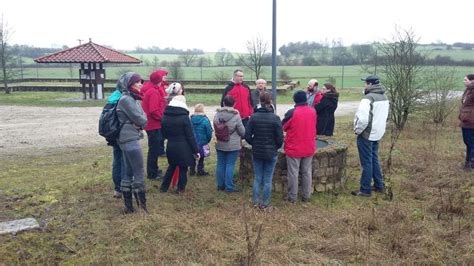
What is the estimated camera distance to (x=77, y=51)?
77.4 ft

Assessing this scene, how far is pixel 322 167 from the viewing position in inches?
258

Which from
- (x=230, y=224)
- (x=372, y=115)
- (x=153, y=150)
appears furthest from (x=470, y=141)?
(x=153, y=150)

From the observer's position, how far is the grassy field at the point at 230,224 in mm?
4387

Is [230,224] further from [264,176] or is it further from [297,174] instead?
[297,174]

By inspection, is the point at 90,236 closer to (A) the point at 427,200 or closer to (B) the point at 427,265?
(B) the point at 427,265

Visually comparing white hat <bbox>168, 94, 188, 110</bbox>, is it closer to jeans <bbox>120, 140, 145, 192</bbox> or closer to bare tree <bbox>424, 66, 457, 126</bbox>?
jeans <bbox>120, 140, 145, 192</bbox>

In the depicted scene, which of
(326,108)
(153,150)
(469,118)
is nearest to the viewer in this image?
(153,150)

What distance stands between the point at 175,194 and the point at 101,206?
1.05 metres

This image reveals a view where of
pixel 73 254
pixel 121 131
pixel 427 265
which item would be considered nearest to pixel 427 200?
pixel 427 265

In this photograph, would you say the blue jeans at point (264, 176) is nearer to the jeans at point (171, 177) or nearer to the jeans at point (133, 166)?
the jeans at point (171, 177)

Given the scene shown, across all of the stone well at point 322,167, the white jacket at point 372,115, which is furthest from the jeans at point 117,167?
the white jacket at point 372,115

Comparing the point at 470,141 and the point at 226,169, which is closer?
the point at 226,169

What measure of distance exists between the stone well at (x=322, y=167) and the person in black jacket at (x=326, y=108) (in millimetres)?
1299

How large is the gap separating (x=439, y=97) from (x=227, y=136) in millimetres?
9949
